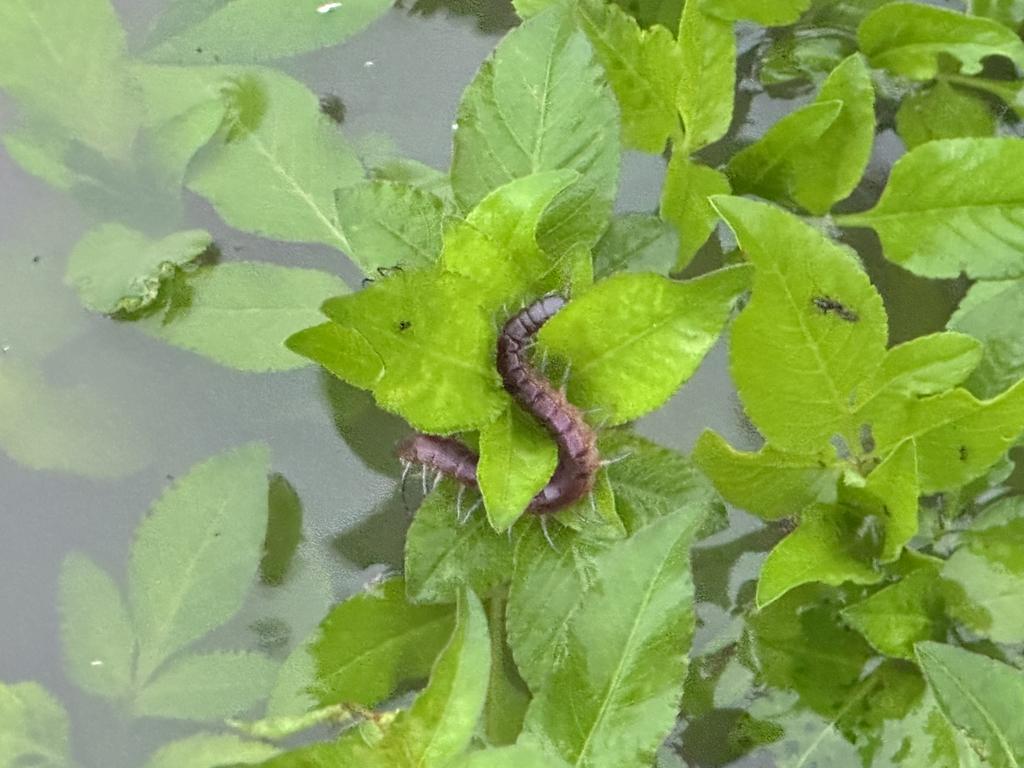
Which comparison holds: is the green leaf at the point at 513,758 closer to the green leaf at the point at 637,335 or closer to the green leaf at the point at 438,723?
the green leaf at the point at 438,723

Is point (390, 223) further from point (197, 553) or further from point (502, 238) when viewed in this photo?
point (197, 553)

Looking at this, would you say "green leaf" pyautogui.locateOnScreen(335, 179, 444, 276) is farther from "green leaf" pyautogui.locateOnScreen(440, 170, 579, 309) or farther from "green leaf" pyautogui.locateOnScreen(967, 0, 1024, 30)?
"green leaf" pyautogui.locateOnScreen(967, 0, 1024, 30)

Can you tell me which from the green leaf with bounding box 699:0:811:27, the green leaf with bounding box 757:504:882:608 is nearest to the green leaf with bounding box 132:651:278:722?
the green leaf with bounding box 757:504:882:608

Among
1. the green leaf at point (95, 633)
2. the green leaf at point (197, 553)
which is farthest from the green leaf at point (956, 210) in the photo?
the green leaf at point (95, 633)

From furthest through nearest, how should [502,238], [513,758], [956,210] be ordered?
[956,210]
[502,238]
[513,758]

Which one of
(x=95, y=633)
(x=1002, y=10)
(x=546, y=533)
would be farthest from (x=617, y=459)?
(x=1002, y=10)

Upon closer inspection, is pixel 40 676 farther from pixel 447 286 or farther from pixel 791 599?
pixel 791 599
